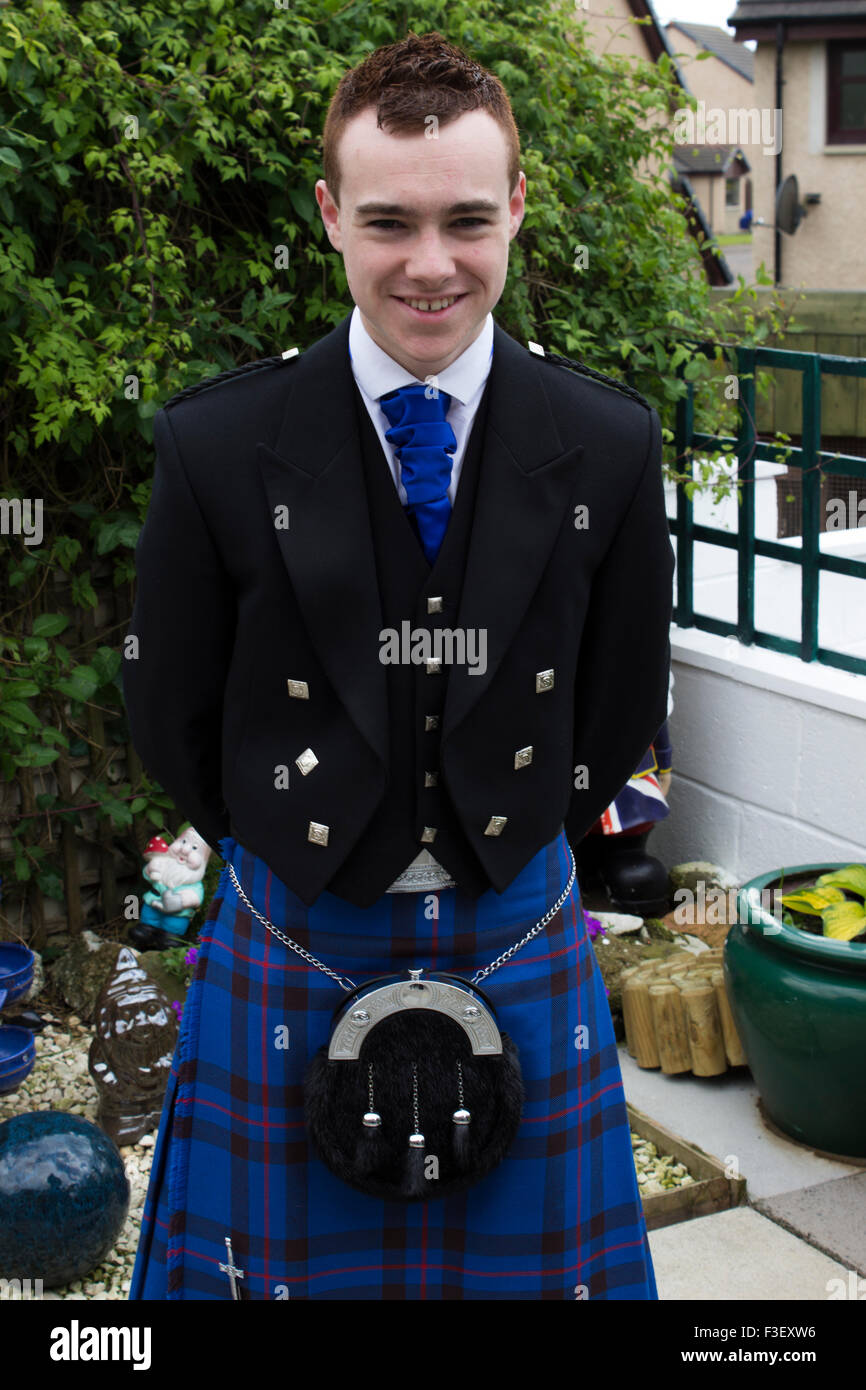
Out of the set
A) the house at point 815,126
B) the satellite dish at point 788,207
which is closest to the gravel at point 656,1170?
the house at point 815,126

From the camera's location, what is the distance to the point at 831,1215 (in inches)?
117

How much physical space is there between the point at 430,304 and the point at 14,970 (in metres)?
2.57

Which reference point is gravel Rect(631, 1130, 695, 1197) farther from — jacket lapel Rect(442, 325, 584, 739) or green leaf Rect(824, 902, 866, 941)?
jacket lapel Rect(442, 325, 584, 739)

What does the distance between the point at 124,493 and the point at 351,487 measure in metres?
2.40

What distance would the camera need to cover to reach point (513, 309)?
14.0ft

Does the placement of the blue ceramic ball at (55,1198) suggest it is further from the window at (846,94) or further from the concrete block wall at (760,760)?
the window at (846,94)

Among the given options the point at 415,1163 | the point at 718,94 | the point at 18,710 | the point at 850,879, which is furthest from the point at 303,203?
the point at 718,94

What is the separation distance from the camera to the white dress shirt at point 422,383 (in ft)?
5.63

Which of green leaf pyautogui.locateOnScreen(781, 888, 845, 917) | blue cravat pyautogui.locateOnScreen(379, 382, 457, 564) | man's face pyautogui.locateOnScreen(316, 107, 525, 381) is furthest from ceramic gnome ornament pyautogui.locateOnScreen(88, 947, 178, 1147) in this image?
man's face pyautogui.locateOnScreen(316, 107, 525, 381)

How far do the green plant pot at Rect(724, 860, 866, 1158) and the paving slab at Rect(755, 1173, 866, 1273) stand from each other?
109 mm

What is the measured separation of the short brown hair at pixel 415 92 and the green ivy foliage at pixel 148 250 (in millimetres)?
1998

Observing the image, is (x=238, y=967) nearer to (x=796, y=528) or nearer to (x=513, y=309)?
(x=513, y=309)

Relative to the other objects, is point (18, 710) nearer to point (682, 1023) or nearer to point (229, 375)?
point (682, 1023)
